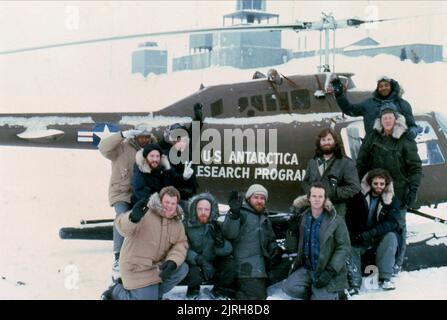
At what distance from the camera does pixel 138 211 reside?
4.05 metres

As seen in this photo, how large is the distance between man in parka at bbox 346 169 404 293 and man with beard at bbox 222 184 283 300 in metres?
0.76

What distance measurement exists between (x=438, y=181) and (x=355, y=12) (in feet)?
7.94

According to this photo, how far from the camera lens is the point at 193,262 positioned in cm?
453

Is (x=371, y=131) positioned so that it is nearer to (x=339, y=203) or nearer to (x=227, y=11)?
(x=339, y=203)

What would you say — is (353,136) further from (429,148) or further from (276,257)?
(276,257)

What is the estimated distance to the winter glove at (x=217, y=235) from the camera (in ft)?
15.0

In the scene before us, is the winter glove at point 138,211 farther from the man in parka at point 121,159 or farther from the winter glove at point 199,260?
the man in parka at point 121,159

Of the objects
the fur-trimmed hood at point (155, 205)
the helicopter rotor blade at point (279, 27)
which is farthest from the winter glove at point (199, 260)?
the helicopter rotor blade at point (279, 27)

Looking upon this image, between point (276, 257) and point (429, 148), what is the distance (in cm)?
241

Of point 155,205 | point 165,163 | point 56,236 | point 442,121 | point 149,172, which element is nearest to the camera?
point 155,205

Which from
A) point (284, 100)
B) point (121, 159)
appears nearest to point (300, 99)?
point (284, 100)

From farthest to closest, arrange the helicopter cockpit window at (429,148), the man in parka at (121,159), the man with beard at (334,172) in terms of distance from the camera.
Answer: the helicopter cockpit window at (429,148) < the man in parka at (121,159) < the man with beard at (334,172)

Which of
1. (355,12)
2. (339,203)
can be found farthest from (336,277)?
(355,12)

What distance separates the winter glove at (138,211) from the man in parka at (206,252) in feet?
2.09
